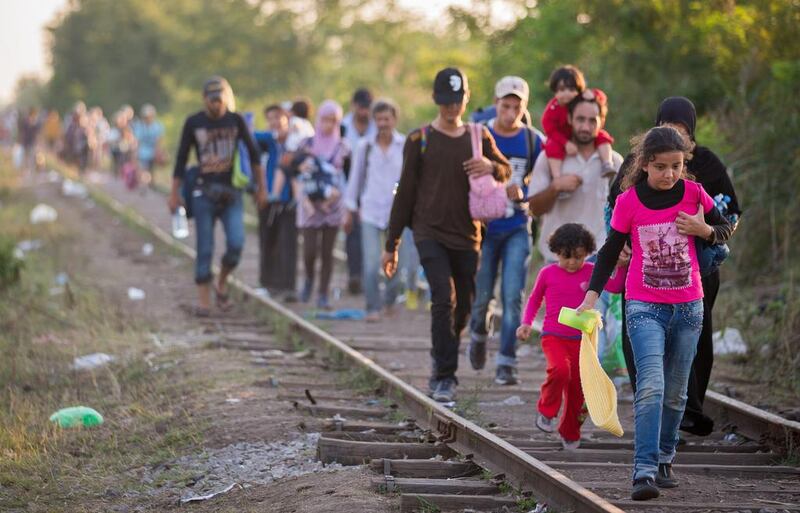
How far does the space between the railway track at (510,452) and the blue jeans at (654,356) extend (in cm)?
25

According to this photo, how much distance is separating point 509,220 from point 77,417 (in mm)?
3076

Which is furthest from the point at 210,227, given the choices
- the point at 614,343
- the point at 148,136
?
the point at 148,136

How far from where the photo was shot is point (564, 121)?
8.79 metres

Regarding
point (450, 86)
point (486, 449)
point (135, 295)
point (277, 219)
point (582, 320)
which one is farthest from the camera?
point (135, 295)

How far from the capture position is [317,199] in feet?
44.0

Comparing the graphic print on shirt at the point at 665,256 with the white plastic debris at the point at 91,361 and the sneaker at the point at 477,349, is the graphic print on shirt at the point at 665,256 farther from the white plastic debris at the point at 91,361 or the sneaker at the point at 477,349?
the white plastic debris at the point at 91,361

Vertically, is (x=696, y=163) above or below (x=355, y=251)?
above

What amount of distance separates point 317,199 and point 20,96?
153m

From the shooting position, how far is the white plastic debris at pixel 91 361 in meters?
10.7

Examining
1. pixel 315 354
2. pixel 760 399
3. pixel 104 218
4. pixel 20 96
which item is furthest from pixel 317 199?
pixel 20 96

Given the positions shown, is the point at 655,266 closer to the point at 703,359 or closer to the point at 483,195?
the point at 703,359

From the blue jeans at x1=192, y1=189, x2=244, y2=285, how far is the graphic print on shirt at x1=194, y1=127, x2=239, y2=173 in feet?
0.86

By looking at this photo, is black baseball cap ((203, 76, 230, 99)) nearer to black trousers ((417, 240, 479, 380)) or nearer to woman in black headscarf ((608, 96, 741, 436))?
black trousers ((417, 240, 479, 380))

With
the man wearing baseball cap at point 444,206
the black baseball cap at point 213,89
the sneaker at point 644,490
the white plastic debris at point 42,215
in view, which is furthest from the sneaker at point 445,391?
the white plastic debris at point 42,215
